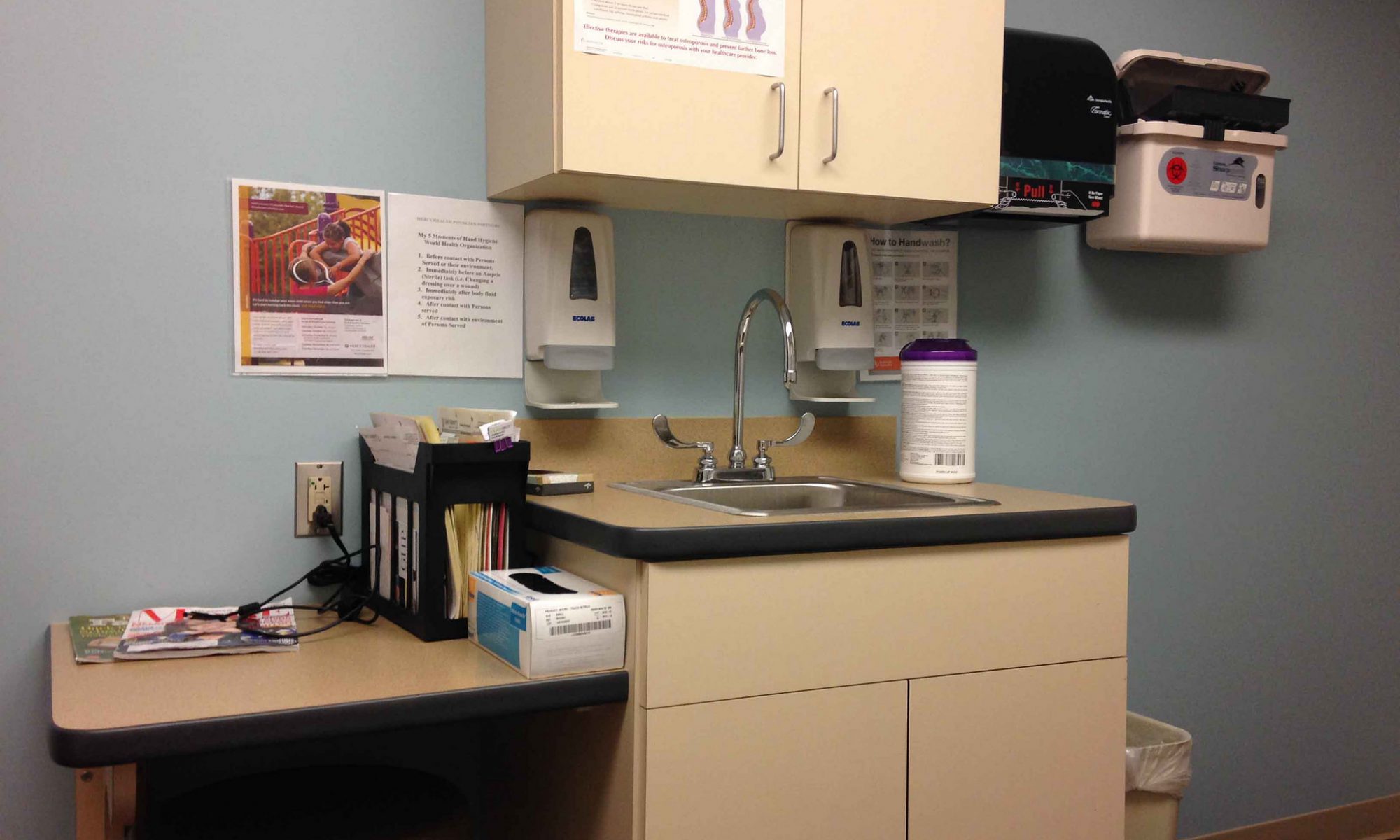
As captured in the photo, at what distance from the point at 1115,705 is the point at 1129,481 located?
92 centimetres

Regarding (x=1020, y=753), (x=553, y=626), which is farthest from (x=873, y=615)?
(x=553, y=626)

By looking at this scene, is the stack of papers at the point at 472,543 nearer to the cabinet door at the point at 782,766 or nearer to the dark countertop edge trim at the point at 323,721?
the dark countertop edge trim at the point at 323,721

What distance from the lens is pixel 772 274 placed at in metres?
2.14

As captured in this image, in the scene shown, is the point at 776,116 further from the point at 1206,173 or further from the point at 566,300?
the point at 1206,173

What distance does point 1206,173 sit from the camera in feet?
7.50

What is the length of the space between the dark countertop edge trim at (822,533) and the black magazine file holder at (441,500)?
8 cm

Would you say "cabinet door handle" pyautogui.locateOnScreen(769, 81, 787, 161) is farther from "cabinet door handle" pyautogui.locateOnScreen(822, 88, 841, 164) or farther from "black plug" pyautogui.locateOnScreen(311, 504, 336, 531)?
"black plug" pyautogui.locateOnScreen(311, 504, 336, 531)

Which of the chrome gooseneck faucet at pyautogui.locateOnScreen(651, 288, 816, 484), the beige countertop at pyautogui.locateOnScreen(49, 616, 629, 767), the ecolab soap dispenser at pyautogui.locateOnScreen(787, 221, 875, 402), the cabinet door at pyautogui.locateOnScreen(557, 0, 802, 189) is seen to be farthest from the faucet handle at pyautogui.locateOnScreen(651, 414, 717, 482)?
the beige countertop at pyautogui.locateOnScreen(49, 616, 629, 767)

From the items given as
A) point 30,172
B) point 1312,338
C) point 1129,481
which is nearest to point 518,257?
point 30,172

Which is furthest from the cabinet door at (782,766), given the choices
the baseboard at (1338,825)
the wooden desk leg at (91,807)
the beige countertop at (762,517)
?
the baseboard at (1338,825)

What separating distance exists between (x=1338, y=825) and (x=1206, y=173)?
5.62ft

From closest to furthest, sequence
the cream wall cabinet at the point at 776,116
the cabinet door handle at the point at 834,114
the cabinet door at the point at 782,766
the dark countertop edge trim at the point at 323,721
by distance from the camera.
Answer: the dark countertop edge trim at the point at 323,721 → the cabinet door at the point at 782,766 → the cream wall cabinet at the point at 776,116 → the cabinet door handle at the point at 834,114

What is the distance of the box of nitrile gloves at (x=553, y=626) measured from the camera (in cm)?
136

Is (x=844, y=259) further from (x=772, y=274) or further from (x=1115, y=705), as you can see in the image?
(x=1115, y=705)
